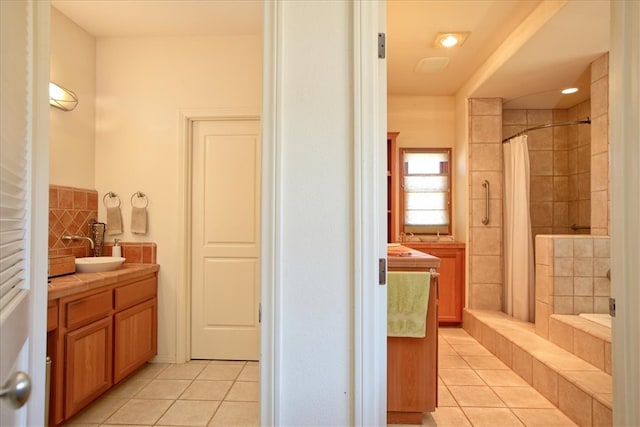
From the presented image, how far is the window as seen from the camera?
13.8 feet

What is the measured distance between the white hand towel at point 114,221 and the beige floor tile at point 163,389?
1.24 meters

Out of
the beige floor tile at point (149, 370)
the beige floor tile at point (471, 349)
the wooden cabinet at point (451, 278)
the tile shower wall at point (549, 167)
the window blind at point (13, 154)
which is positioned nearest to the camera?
the window blind at point (13, 154)

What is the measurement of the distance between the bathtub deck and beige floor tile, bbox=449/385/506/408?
0.33 metres

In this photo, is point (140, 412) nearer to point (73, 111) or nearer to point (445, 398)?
point (445, 398)

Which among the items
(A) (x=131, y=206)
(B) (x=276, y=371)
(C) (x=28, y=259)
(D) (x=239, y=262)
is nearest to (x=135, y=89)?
(A) (x=131, y=206)

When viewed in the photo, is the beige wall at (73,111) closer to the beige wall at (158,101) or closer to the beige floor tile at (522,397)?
the beige wall at (158,101)

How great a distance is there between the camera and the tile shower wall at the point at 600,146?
265 centimetres

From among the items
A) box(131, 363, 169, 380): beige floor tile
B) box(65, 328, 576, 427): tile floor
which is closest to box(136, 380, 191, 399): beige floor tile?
box(65, 328, 576, 427): tile floor

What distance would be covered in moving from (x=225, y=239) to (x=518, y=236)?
2.86 metres

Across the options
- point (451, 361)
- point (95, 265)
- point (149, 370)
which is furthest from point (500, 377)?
point (95, 265)

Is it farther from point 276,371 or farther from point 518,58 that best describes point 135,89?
point 518,58

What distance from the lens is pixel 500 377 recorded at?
2572 millimetres

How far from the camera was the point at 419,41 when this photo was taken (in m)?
2.92

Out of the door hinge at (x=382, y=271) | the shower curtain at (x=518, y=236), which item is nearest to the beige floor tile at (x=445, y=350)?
the shower curtain at (x=518, y=236)
